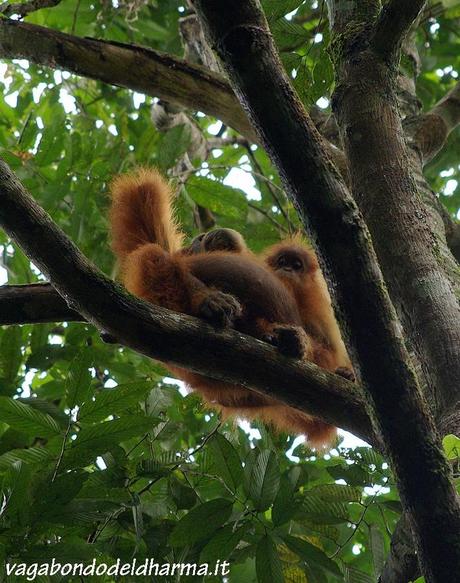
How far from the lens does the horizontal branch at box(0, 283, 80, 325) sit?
348 centimetres

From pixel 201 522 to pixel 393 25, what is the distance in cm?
252

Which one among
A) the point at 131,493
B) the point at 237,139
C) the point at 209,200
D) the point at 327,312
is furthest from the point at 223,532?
the point at 237,139

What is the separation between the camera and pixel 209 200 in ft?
21.0

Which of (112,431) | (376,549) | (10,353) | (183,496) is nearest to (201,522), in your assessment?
(183,496)

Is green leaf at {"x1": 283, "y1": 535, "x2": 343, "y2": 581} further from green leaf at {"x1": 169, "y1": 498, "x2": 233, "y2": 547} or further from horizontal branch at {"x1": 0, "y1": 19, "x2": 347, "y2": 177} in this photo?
horizontal branch at {"x1": 0, "y1": 19, "x2": 347, "y2": 177}

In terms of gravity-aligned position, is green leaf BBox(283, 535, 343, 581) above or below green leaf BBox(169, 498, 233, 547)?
below

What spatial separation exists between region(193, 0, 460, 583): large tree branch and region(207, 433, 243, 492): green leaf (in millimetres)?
1252

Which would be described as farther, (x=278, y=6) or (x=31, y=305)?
(x=278, y=6)

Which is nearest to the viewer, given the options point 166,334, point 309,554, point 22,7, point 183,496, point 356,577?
point 166,334

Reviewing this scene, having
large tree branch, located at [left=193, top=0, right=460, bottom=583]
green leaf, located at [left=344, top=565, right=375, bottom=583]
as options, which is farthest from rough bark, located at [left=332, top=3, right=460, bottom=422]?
green leaf, located at [left=344, top=565, right=375, bottom=583]

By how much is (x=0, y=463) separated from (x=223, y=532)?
1166 millimetres

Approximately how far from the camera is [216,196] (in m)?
6.34

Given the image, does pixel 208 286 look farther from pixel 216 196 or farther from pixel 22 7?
pixel 22 7

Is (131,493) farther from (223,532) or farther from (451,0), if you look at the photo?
(451,0)
